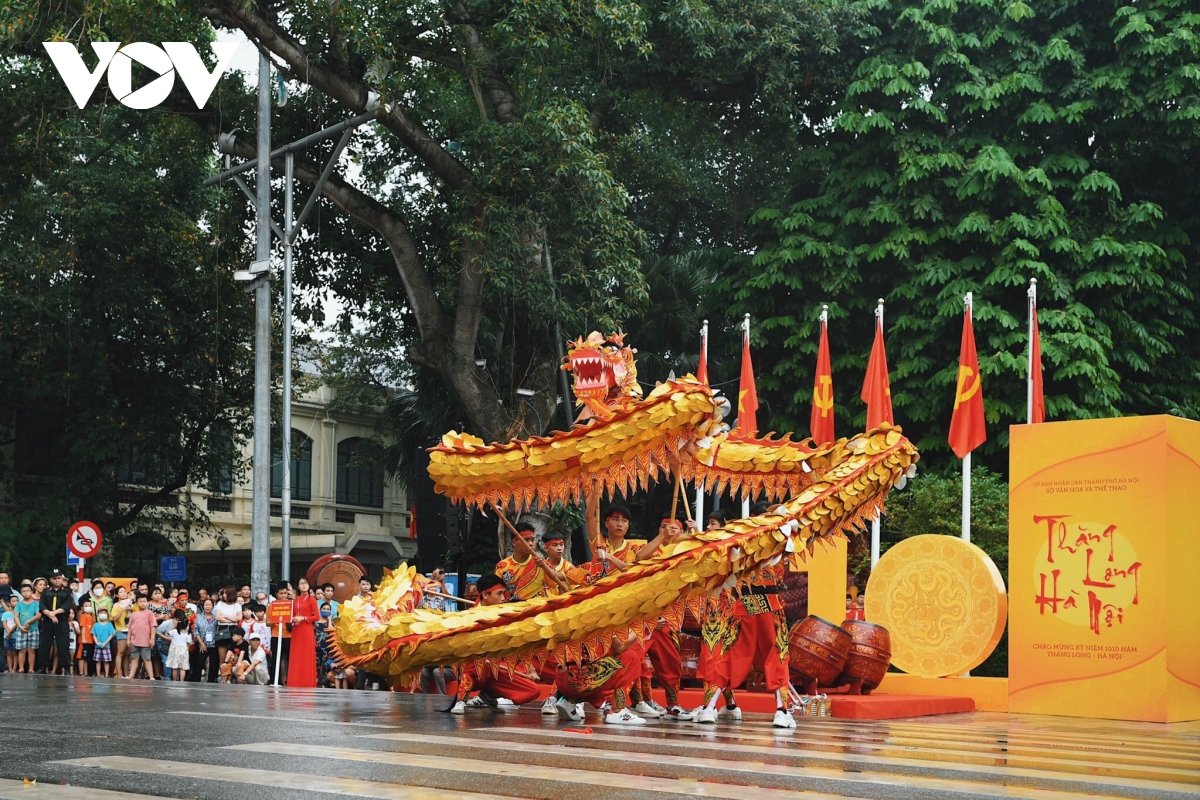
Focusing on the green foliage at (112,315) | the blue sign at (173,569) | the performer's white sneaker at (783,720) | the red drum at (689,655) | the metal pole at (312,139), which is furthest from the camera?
the green foliage at (112,315)

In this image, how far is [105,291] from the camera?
29.2 m

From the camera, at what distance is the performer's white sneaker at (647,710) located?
11758 mm

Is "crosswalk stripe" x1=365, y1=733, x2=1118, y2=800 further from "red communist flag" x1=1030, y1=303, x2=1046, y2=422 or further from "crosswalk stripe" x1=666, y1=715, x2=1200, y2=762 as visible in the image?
"red communist flag" x1=1030, y1=303, x2=1046, y2=422

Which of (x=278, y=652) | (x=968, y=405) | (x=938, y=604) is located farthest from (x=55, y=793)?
(x=968, y=405)

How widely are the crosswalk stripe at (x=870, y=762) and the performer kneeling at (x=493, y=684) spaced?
198cm

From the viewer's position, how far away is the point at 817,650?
13.8 metres

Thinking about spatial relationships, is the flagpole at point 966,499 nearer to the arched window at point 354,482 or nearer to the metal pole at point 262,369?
the metal pole at point 262,369

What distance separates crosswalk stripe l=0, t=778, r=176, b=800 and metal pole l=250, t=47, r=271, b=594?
15238 mm

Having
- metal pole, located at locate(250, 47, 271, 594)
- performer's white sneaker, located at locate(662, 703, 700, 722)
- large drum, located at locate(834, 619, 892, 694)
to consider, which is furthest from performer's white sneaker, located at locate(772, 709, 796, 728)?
metal pole, located at locate(250, 47, 271, 594)

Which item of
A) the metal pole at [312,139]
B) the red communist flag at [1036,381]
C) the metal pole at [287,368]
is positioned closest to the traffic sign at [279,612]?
the metal pole at [287,368]

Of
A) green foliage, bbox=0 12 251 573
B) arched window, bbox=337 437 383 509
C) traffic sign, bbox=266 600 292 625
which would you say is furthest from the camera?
arched window, bbox=337 437 383 509

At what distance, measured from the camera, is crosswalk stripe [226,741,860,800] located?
648cm

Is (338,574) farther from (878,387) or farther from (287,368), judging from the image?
(878,387)

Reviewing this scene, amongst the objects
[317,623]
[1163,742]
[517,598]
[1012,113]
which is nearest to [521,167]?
[317,623]
